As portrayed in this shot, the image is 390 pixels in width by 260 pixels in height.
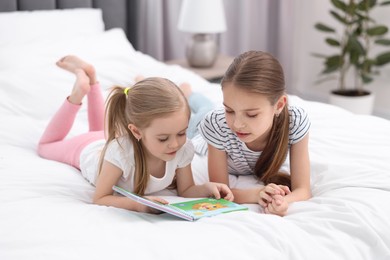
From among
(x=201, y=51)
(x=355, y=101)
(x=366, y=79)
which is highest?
(x=201, y=51)

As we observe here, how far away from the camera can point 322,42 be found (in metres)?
4.14

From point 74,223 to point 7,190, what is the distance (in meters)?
0.32

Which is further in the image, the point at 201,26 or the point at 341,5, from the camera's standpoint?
the point at 341,5

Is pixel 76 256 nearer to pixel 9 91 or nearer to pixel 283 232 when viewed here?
pixel 283 232

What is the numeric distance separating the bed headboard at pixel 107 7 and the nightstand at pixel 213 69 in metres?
0.33

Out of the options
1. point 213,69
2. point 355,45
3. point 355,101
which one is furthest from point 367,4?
point 213,69

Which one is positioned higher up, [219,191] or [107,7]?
[107,7]

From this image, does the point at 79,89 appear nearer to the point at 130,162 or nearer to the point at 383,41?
the point at 130,162

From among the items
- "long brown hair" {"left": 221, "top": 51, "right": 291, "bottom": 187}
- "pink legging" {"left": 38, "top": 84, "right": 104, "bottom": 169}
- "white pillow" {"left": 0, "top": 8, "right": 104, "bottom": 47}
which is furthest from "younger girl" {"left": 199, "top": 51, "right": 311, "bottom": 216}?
"white pillow" {"left": 0, "top": 8, "right": 104, "bottom": 47}

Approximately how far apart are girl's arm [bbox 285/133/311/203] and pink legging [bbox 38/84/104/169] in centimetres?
70

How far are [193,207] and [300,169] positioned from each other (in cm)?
36

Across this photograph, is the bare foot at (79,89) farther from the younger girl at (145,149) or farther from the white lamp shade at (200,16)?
the white lamp shade at (200,16)

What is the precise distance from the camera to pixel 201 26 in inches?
125

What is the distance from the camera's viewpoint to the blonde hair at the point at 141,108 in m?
1.43
